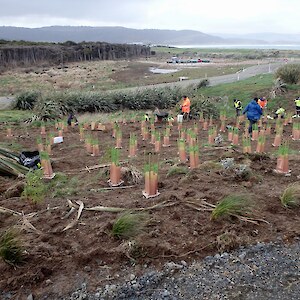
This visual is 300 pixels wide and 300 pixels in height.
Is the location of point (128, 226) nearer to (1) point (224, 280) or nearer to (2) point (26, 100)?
(1) point (224, 280)

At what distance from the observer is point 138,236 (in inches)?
155

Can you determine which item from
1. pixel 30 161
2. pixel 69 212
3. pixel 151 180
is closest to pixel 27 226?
pixel 69 212

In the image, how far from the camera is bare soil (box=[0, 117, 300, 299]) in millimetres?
3459

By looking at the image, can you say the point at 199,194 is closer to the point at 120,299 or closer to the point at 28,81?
the point at 120,299

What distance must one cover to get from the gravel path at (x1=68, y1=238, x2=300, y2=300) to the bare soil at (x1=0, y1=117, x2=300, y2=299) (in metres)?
0.12

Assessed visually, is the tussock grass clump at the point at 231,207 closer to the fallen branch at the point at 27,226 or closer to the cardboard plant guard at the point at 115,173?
the cardboard plant guard at the point at 115,173

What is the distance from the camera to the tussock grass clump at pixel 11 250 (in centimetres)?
359

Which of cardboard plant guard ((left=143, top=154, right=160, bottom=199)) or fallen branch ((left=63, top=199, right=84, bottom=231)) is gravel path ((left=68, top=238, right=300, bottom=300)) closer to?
fallen branch ((left=63, top=199, right=84, bottom=231))

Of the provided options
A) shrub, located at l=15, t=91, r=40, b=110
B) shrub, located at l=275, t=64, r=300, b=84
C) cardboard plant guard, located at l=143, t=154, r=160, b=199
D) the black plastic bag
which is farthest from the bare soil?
shrub, located at l=275, t=64, r=300, b=84

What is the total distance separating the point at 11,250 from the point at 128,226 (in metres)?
1.15

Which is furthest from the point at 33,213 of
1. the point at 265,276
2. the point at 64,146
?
the point at 64,146

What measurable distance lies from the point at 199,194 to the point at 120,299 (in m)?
2.13

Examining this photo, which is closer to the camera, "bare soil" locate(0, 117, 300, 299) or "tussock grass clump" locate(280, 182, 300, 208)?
"bare soil" locate(0, 117, 300, 299)

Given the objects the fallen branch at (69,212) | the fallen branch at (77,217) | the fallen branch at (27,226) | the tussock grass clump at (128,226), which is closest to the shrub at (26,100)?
the fallen branch at (77,217)
